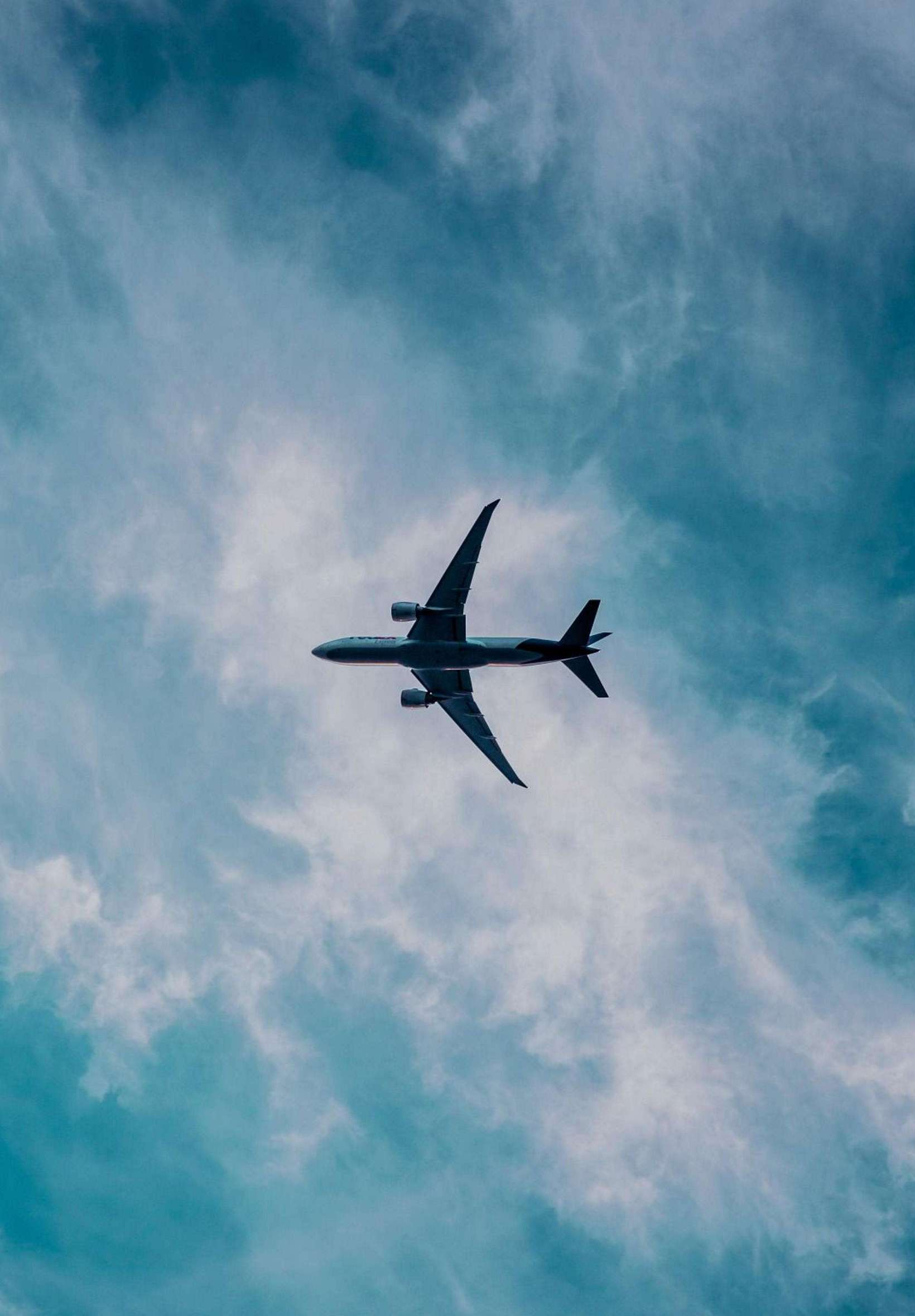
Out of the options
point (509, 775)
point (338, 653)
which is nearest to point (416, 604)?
point (338, 653)

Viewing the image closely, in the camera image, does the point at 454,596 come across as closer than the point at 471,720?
Yes

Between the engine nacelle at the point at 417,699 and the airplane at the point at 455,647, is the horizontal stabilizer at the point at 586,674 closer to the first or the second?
the airplane at the point at 455,647

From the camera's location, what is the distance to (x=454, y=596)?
69.3 m

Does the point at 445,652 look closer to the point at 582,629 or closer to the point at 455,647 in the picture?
the point at 455,647

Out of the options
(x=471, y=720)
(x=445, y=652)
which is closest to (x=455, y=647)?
(x=445, y=652)

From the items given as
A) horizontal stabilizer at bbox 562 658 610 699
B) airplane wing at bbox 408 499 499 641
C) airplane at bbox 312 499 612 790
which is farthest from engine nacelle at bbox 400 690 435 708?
horizontal stabilizer at bbox 562 658 610 699

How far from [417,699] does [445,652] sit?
6900 millimetres

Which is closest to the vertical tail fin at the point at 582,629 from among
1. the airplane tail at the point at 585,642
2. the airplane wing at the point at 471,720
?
the airplane tail at the point at 585,642

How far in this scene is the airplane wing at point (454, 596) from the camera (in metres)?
67.4

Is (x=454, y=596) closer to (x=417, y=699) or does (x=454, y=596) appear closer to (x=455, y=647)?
(x=455, y=647)

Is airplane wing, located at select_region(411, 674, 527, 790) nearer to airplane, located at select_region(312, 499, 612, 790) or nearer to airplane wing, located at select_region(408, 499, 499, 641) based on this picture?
airplane, located at select_region(312, 499, 612, 790)

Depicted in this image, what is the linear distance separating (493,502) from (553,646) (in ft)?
34.7

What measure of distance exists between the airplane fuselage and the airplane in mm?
40

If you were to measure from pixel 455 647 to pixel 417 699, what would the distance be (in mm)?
7607
